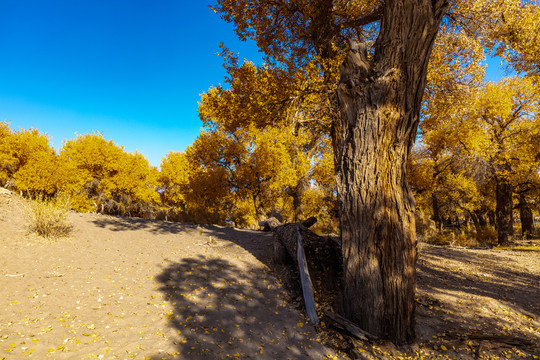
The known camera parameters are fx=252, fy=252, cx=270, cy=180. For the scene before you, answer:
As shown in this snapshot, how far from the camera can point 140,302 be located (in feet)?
14.4

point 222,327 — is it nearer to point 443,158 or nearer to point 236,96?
point 236,96

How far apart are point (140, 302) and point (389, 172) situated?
4.78 m

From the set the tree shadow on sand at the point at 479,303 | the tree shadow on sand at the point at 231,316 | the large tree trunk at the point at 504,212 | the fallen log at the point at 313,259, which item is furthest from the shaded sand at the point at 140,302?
the large tree trunk at the point at 504,212

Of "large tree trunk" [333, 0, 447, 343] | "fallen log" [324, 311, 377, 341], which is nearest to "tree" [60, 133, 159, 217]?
"fallen log" [324, 311, 377, 341]

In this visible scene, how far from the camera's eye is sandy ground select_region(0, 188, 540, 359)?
3.42m

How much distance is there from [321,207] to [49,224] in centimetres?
1543

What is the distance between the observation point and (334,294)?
17.6ft

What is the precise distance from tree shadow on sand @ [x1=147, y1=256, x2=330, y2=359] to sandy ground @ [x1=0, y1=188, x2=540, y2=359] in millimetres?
18

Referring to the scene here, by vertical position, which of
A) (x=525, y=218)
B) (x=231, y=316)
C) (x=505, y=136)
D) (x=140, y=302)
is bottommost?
(x=231, y=316)

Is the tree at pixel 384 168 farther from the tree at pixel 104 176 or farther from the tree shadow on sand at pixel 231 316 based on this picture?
the tree at pixel 104 176

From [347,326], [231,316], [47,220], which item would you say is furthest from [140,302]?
[47,220]

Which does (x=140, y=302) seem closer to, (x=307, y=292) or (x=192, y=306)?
(x=192, y=306)

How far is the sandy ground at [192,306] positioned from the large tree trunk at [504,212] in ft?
20.9

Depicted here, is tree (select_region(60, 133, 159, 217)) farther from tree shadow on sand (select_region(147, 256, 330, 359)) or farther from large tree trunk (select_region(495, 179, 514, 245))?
large tree trunk (select_region(495, 179, 514, 245))
